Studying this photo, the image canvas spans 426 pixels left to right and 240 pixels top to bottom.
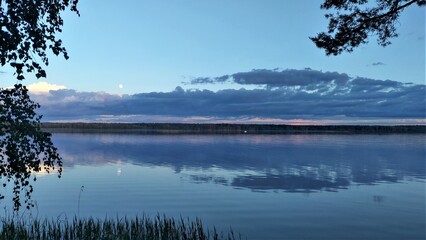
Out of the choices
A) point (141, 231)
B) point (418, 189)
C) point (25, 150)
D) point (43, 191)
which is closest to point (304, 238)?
point (141, 231)

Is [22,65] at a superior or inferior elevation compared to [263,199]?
superior

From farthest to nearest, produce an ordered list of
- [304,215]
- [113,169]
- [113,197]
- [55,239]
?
[113,169] < [113,197] < [304,215] < [55,239]

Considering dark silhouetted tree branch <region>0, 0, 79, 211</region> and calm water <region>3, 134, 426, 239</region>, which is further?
calm water <region>3, 134, 426, 239</region>

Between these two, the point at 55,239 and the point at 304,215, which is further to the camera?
the point at 304,215

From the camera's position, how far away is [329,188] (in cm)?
4031

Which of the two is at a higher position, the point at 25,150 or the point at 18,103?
the point at 18,103

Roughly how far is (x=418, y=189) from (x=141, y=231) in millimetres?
32439

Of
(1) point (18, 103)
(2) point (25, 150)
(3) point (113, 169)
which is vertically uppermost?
(1) point (18, 103)

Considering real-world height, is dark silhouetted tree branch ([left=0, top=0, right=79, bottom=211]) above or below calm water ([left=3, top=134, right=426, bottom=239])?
above

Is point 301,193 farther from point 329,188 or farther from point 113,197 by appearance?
point 113,197

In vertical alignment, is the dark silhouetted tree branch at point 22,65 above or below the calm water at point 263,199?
above

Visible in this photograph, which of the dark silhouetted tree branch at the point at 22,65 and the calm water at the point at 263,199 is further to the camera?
the calm water at the point at 263,199

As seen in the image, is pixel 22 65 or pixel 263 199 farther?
pixel 263 199

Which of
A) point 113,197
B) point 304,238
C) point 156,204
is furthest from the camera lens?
point 113,197
